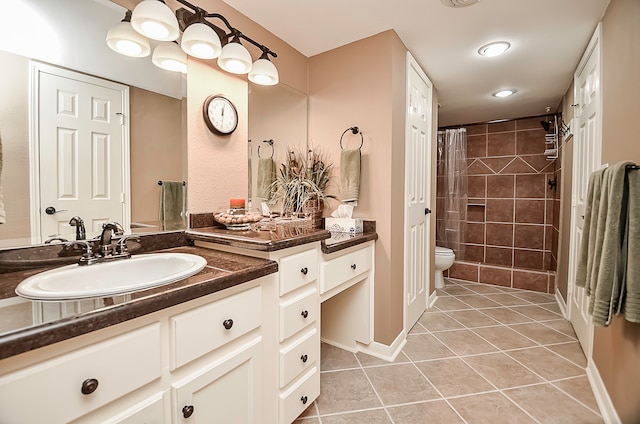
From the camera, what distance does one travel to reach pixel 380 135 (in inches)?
78.2

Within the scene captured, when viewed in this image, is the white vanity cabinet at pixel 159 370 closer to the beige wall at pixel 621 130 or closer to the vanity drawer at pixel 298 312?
the vanity drawer at pixel 298 312

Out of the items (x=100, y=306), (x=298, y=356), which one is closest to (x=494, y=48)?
(x=298, y=356)

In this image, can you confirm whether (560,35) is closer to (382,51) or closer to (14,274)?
(382,51)

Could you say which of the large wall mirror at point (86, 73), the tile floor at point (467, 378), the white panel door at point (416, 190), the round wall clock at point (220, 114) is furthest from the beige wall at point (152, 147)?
the white panel door at point (416, 190)

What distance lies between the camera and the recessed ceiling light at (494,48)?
208 cm

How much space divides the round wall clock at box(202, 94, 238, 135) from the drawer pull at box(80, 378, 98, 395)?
51.0 inches

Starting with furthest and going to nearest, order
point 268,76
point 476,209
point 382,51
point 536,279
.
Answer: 1. point 476,209
2. point 536,279
3. point 382,51
4. point 268,76

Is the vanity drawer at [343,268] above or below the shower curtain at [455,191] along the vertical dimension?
below

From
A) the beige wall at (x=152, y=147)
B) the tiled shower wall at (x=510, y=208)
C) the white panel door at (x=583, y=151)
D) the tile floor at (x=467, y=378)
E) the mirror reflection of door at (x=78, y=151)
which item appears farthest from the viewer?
the tiled shower wall at (x=510, y=208)

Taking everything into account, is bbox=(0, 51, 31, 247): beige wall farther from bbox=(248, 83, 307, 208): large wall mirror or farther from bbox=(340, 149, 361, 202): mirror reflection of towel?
bbox=(340, 149, 361, 202): mirror reflection of towel

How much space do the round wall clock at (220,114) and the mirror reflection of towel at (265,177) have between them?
0.32 meters

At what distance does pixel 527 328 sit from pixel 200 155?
287 cm

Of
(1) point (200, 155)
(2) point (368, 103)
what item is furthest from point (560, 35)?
(1) point (200, 155)

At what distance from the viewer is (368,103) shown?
6.65ft
